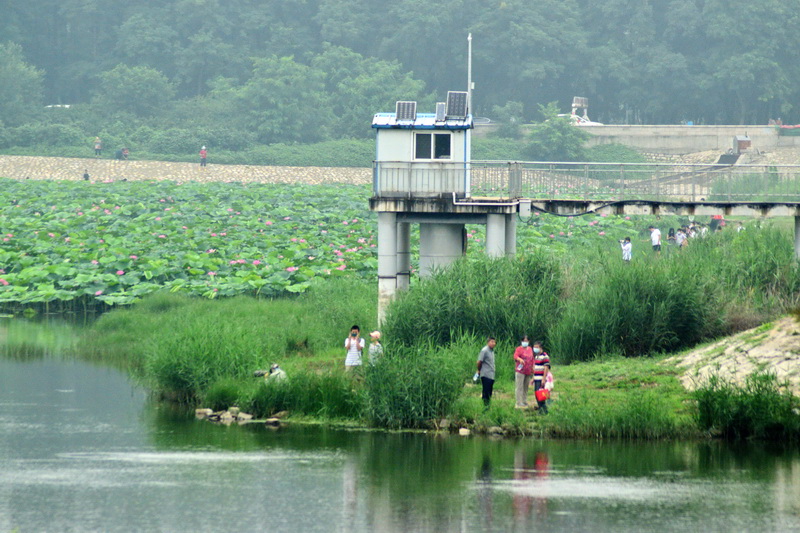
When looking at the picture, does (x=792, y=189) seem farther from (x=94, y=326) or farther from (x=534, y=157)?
(x=534, y=157)

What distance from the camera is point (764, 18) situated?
92.4m

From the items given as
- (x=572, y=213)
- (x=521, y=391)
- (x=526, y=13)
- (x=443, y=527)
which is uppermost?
(x=526, y=13)

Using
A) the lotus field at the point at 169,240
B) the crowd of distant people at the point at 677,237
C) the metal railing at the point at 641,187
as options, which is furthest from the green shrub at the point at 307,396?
the crowd of distant people at the point at 677,237

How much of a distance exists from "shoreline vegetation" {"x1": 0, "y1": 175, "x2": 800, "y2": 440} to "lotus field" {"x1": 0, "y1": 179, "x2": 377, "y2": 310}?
124 mm

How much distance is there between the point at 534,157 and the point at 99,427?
65.1 metres

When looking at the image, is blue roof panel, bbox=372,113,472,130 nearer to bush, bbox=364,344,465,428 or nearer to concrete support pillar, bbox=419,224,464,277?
concrete support pillar, bbox=419,224,464,277

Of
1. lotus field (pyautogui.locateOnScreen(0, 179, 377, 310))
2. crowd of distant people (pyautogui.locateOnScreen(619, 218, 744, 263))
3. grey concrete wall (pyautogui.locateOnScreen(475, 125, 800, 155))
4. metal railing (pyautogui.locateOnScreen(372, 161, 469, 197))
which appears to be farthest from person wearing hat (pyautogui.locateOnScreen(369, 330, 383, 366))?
grey concrete wall (pyautogui.locateOnScreen(475, 125, 800, 155))

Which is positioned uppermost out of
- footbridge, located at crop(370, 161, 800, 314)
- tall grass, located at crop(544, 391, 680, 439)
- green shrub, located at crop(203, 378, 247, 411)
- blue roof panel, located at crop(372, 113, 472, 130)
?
blue roof panel, located at crop(372, 113, 472, 130)

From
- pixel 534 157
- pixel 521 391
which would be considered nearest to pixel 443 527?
pixel 521 391

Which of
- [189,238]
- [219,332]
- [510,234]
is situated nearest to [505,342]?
[510,234]

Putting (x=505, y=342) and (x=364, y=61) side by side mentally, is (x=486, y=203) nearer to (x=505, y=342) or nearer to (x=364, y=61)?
(x=505, y=342)

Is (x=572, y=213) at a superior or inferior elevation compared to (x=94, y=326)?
superior

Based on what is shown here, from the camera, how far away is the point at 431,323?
27.7 m

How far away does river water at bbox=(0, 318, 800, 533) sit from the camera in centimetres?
1652
